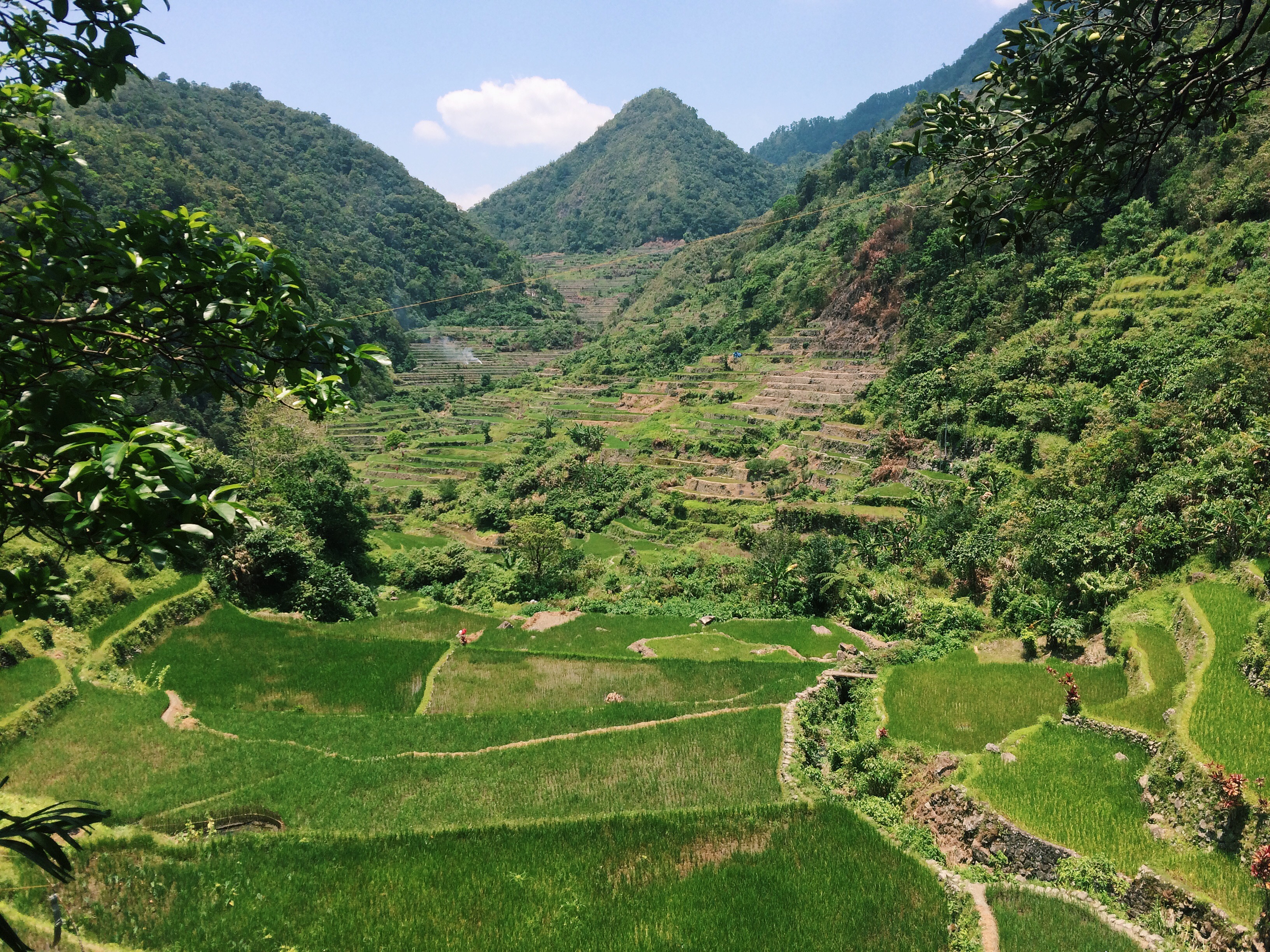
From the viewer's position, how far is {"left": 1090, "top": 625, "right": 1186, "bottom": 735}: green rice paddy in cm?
993

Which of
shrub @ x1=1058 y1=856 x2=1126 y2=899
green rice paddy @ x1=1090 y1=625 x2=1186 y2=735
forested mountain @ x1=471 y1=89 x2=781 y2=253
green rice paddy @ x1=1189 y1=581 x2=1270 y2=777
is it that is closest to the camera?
shrub @ x1=1058 y1=856 x2=1126 y2=899

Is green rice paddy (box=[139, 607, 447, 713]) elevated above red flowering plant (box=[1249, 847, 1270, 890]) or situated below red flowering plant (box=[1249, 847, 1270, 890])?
below

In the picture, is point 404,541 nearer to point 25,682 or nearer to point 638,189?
point 25,682

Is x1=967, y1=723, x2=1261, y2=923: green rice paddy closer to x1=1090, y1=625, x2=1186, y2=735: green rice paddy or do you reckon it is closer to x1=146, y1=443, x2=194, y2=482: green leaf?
x1=1090, y1=625, x2=1186, y2=735: green rice paddy

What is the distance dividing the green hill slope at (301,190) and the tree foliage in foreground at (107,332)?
5907cm

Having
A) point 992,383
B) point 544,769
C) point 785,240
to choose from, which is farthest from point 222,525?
point 785,240

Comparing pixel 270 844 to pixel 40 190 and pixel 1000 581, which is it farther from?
pixel 1000 581

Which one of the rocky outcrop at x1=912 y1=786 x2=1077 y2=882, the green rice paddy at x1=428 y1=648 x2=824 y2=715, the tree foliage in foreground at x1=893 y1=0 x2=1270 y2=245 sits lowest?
the green rice paddy at x1=428 y1=648 x2=824 y2=715

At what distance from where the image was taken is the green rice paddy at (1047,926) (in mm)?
6492

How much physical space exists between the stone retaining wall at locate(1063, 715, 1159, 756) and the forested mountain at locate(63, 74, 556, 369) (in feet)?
209

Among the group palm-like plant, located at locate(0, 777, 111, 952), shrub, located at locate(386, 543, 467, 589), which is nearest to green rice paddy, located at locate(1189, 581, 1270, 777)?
palm-like plant, located at locate(0, 777, 111, 952)

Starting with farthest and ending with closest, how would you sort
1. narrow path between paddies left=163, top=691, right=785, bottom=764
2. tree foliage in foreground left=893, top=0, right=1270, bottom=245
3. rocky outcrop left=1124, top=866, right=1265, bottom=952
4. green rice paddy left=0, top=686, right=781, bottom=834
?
1. narrow path between paddies left=163, top=691, right=785, bottom=764
2. green rice paddy left=0, top=686, right=781, bottom=834
3. rocky outcrop left=1124, top=866, right=1265, bottom=952
4. tree foliage in foreground left=893, top=0, right=1270, bottom=245

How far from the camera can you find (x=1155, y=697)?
33.9 ft

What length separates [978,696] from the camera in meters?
12.5
